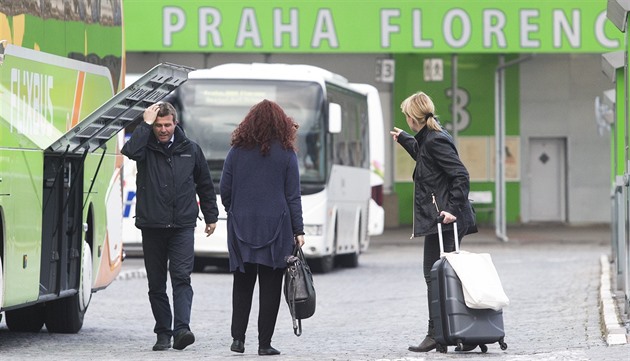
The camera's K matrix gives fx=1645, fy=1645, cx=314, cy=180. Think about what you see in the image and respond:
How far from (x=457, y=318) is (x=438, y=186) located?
3.21 ft

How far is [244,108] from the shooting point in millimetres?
23891

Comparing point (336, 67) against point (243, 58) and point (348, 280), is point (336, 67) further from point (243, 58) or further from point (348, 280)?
point (348, 280)

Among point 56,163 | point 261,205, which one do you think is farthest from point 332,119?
point 261,205

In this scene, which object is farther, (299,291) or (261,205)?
(261,205)

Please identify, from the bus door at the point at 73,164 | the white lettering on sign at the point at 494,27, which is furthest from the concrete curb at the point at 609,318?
the white lettering on sign at the point at 494,27

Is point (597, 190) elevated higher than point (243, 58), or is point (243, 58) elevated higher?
point (243, 58)

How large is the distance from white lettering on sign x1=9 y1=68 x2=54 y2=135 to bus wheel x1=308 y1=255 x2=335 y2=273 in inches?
533

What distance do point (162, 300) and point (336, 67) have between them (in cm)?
2953

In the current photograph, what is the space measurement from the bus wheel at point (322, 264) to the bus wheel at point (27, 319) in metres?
11.7

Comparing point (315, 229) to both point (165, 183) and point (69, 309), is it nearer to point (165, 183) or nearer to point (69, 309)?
point (69, 309)

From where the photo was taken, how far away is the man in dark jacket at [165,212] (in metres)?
11.6

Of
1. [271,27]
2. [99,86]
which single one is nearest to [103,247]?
[99,86]

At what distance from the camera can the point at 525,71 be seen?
1667 inches

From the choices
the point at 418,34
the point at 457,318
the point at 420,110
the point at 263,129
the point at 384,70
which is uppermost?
the point at 418,34
